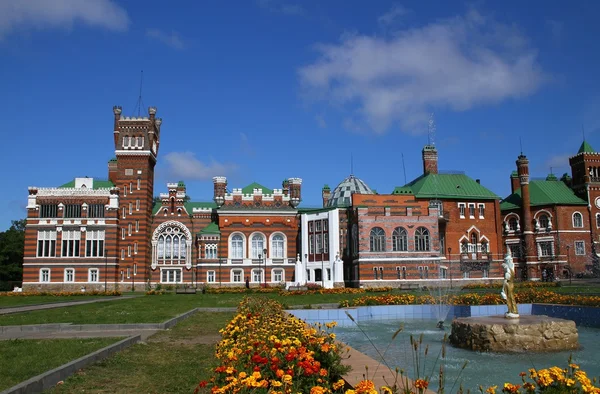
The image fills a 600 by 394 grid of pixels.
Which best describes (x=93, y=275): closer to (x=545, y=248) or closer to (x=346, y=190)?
(x=346, y=190)

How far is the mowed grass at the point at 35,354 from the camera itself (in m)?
9.50

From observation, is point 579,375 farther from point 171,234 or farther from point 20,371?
point 171,234

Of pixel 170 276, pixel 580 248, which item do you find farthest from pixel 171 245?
pixel 580 248

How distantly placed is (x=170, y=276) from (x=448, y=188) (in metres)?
33.4

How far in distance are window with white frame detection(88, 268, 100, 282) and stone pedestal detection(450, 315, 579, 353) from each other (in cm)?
4983

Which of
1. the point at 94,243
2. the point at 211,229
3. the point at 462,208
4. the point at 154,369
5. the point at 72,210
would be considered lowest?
the point at 154,369

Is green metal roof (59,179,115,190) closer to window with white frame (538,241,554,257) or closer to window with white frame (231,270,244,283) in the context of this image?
window with white frame (231,270,244,283)

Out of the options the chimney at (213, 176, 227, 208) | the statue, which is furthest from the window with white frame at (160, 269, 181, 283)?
the statue

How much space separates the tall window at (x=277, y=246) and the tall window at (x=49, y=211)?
24004mm

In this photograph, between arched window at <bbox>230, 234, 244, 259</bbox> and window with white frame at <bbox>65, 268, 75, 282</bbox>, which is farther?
arched window at <bbox>230, 234, 244, 259</bbox>

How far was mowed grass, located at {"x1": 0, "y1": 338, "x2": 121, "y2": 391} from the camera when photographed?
9503 millimetres

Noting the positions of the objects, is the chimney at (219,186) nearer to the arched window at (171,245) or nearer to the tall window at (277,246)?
the arched window at (171,245)

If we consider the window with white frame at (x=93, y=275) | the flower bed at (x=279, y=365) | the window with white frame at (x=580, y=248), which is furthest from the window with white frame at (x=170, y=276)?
the flower bed at (x=279, y=365)

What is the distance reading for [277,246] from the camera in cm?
6006
